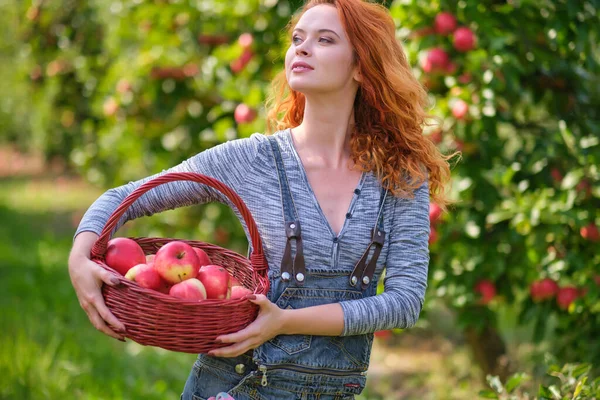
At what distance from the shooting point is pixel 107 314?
1.64m

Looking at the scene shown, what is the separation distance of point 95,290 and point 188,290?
0.21 meters

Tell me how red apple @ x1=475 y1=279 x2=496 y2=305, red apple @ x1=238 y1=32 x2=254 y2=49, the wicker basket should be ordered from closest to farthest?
the wicker basket
red apple @ x1=475 y1=279 x2=496 y2=305
red apple @ x1=238 y1=32 x2=254 y2=49

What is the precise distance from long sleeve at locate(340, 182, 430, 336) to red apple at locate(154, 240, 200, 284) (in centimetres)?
34

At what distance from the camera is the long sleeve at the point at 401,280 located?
1759mm

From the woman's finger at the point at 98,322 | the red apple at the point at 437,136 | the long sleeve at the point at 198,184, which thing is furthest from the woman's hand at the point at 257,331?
the red apple at the point at 437,136

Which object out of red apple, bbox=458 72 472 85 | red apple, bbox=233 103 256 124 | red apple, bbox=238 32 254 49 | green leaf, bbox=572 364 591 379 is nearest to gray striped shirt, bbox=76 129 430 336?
green leaf, bbox=572 364 591 379

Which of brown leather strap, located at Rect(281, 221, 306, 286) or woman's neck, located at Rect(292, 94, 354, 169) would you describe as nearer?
brown leather strap, located at Rect(281, 221, 306, 286)

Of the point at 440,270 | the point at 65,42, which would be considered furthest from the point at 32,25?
the point at 440,270

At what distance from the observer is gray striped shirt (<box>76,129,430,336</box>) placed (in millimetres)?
1814

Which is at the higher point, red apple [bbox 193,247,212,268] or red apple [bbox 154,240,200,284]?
red apple [bbox 193,247,212,268]

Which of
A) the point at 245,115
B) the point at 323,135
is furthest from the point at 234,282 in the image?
the point at 245,115

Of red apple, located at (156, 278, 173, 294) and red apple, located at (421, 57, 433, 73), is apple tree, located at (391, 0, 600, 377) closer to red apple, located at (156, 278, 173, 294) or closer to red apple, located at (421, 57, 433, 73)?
red apple, located at (421, 57, 433, 73)

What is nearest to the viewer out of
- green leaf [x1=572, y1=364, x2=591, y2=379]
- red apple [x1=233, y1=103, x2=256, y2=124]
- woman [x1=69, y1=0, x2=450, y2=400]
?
woman [x1=69, y1=0, x2=450, y2=400]

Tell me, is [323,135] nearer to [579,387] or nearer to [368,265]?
[368,265]
